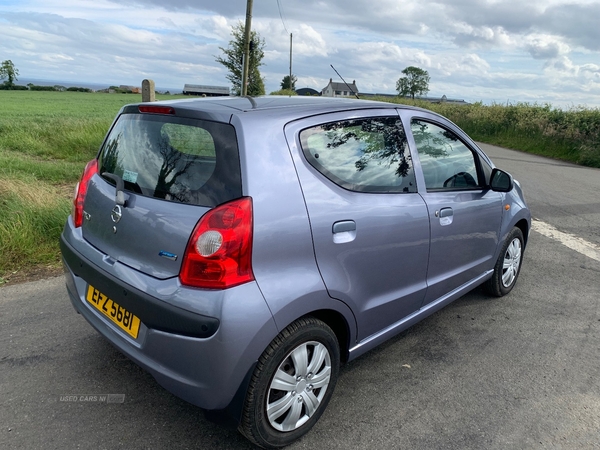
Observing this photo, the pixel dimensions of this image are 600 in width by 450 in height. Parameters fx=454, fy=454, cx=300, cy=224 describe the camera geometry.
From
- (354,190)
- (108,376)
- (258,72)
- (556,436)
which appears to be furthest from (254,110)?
(258,72)

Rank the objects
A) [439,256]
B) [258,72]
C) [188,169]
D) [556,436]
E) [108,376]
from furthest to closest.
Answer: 1. [258,72]
2. [439,256]
3. [108,376]
4. [556,436]
5. [188,169]

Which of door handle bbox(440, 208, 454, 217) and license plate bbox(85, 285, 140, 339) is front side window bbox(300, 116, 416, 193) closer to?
door handle bbox(440, 208, 454, 217)

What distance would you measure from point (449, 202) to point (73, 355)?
8.79ft

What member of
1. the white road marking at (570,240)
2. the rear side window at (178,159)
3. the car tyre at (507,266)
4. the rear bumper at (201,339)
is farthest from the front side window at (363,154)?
the white road marking at (570,240)

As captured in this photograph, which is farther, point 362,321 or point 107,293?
point 362,321

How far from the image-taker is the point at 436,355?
125 inches

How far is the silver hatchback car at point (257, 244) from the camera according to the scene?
1.95 metres

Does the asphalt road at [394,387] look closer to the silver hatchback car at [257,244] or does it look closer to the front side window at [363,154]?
the silver hatchback car at [257,244]

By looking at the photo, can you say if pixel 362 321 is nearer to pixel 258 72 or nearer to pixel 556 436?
pixel 556 436

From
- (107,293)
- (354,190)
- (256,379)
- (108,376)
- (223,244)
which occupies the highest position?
(354,190)

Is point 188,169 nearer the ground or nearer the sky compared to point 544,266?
nearer the sky

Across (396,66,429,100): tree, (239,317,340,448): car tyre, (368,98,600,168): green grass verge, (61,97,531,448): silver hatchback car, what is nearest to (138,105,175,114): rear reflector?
(61,97,531,448): silver hatchback car

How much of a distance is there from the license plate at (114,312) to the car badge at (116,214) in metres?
0.40

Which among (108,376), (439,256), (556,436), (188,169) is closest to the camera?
(188,169)
